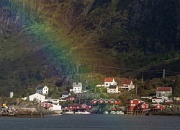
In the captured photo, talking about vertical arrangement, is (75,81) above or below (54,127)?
above

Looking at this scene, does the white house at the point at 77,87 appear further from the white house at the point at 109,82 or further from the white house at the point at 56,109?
the white house at the point at 56,109

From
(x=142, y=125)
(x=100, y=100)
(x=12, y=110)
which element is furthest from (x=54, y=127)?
(x=100, y=100)

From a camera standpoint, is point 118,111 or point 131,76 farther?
point 131,76

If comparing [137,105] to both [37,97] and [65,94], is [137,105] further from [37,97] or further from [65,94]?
[65,94]

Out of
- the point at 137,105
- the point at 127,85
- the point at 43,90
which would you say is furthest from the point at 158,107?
the point at 43,90

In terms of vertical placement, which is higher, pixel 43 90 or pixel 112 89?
pixel 43 90

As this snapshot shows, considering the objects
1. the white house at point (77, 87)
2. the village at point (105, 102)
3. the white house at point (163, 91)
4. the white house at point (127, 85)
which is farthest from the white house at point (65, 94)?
the white house at point (163, 91)

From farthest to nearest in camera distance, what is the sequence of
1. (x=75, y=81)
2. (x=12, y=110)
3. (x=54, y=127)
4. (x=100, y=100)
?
(x=75, y=81)
(x=100, y=100)
(x=12, y=110)
(x=54, y=127)

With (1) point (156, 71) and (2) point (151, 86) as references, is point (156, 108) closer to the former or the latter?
(2) point (151, 86)
